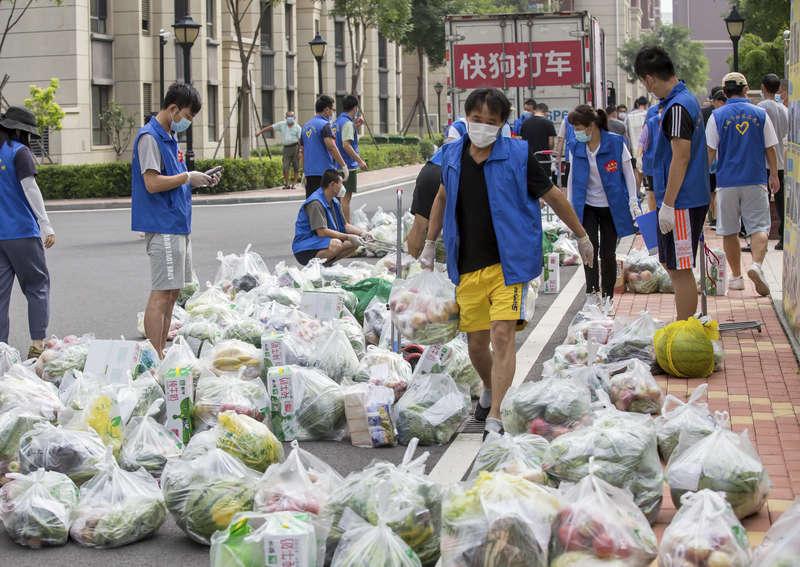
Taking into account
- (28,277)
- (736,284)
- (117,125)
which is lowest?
(736,284)

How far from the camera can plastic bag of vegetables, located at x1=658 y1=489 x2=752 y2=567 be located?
4262 mm

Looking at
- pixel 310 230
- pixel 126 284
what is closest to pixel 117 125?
pixel 126 284

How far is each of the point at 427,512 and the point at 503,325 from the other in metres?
2.14

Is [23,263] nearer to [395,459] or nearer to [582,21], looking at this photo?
[395,459]

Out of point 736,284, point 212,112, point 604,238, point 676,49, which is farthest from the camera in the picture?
point 676,49

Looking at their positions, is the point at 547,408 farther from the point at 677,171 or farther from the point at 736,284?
the point at 736,284

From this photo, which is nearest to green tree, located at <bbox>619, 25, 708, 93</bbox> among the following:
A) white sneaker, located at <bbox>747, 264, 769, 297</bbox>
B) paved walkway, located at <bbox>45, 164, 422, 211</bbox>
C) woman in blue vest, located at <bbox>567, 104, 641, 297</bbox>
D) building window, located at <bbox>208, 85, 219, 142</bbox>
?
building window, located at <bbox>208, 85, 219, 142</bbox>

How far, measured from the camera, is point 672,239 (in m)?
8.76

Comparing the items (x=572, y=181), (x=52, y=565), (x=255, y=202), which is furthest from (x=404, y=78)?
(x=52, y=565)

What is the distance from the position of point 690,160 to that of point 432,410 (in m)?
2.92

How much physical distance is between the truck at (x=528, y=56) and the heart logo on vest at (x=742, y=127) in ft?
33.6

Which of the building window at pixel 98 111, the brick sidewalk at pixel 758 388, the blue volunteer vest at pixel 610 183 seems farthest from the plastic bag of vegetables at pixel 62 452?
the building window at pixel 98 111

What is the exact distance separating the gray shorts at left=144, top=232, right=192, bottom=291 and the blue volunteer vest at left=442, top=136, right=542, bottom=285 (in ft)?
8.15

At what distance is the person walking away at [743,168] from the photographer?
11625 millimetres
